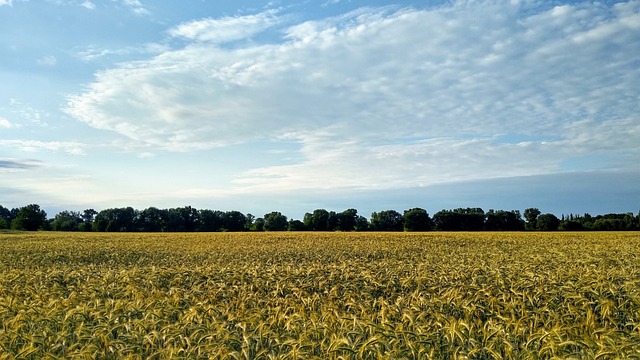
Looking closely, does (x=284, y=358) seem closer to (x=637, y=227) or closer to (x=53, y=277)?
(x=53, y=277)

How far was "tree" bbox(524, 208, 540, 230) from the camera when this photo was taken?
255 feet

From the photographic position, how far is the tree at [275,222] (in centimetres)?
8831

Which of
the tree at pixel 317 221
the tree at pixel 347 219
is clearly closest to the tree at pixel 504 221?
the tree at pixel 347 219

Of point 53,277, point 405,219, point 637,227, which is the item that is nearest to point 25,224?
point 405,219

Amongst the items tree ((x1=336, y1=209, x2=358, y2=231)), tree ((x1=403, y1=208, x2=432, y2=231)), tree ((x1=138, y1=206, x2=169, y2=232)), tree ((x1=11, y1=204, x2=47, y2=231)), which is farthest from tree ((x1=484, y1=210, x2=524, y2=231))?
tree ((x1=11, y1=204, x2=47, y2=231))

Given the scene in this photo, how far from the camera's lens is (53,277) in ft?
32.6

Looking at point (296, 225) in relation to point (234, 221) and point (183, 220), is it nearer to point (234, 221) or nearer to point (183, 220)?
point (234, 221)

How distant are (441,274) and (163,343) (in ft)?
20.8

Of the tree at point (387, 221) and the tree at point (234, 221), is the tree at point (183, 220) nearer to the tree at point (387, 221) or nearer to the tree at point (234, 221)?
the tree at point (234, 221)

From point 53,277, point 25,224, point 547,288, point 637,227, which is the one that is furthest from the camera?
point 25,224

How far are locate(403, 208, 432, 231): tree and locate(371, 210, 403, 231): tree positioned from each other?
2511mm

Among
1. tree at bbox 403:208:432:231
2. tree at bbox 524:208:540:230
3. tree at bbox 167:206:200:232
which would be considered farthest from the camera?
tree at bbox 167:206:200:232

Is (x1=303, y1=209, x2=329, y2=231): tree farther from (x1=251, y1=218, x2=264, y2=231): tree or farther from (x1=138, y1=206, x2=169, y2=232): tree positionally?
(x1=138, y1=206, x2=169, y2=232): tree

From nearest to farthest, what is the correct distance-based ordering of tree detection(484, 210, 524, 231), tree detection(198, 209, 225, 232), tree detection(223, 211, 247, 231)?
tree detection(484, 210, 524, 231) < tree detection(198, 209, 225, 232) < tree detection(223, 211, 247, 231)
